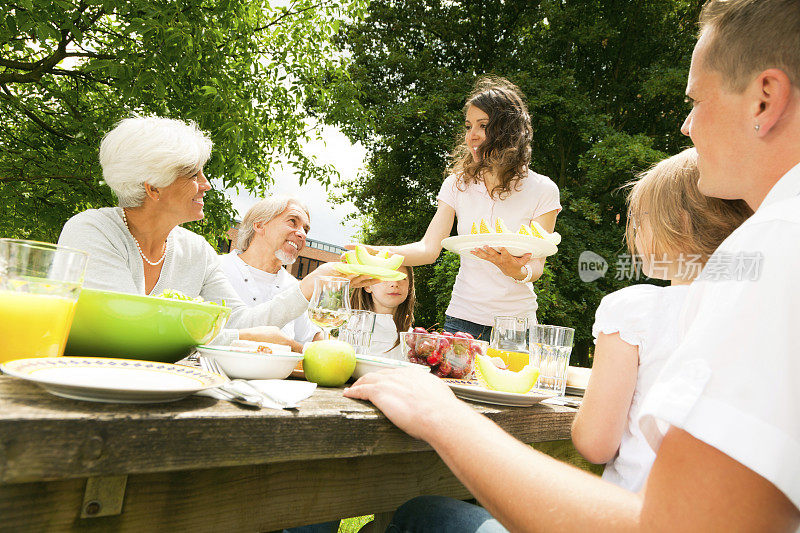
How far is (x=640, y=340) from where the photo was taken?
1.39 m

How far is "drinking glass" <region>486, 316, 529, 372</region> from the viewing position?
195 centimetres

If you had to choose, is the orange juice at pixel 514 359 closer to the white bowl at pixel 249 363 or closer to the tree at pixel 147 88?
the white bowl at pixel 249 363

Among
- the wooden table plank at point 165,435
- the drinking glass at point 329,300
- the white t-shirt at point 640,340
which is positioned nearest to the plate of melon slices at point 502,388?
the white t-shirt at point 640,340

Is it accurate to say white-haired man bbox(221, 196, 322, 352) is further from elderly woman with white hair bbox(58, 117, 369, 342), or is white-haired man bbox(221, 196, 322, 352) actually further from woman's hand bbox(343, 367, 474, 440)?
woman's hand bbox(343, 367, 474, 440)

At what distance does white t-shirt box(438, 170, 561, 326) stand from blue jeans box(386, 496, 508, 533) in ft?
6.74

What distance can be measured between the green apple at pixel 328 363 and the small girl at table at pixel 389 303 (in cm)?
283

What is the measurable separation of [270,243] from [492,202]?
1.78m

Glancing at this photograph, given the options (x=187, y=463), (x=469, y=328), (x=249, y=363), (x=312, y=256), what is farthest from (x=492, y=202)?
(x=312, y=256)

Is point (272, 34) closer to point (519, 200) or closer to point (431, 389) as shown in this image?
point (519, 200)

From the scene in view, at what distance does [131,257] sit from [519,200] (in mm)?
2189

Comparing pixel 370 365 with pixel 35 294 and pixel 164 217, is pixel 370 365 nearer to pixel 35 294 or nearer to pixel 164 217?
pixel 35 294

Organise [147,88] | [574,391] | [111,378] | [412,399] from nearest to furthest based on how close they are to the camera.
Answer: [111,378] < [412,399] < [574,391] < [147,88]

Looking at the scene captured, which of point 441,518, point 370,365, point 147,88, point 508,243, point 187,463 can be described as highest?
point 147,88

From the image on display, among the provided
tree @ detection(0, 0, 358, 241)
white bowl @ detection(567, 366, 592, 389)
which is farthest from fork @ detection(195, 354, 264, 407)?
tree @ detection(0, 0, 358, 241)
